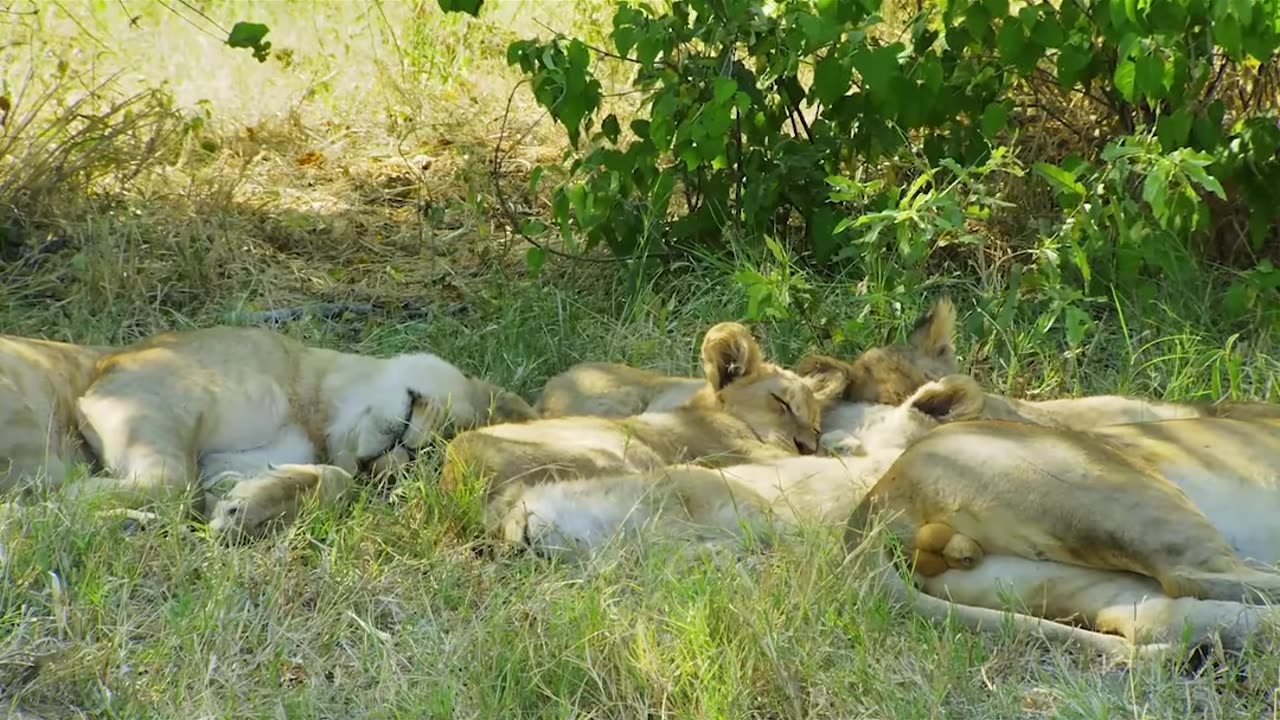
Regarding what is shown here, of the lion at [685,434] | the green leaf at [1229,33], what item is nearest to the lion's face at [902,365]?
the lion at [685,434]

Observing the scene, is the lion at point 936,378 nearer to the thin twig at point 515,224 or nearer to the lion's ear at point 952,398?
the lion's ear at point 952,398

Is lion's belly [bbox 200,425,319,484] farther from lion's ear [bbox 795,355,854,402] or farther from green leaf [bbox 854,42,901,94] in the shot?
green leaf [bbox 854,42,901,94]

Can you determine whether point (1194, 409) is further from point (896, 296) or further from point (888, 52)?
point (888, 52)

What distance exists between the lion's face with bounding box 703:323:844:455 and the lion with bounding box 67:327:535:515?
64 centimetres

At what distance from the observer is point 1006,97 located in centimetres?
670

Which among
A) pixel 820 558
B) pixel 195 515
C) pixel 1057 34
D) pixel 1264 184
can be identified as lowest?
pixel 195 515

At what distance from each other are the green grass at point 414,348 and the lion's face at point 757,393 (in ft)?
2.80

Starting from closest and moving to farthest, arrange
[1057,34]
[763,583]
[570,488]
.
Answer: [763,583] → [570,488] → [1057,34]

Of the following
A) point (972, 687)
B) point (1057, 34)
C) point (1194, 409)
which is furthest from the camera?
point (1057, 34)

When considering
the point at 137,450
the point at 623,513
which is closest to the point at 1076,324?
the point at 623,513

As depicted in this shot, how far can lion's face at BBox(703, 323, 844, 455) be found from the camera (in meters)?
5.43

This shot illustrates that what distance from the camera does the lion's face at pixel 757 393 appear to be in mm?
5434

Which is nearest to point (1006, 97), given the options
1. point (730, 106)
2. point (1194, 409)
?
point (730, 106)

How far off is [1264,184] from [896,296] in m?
1.38
